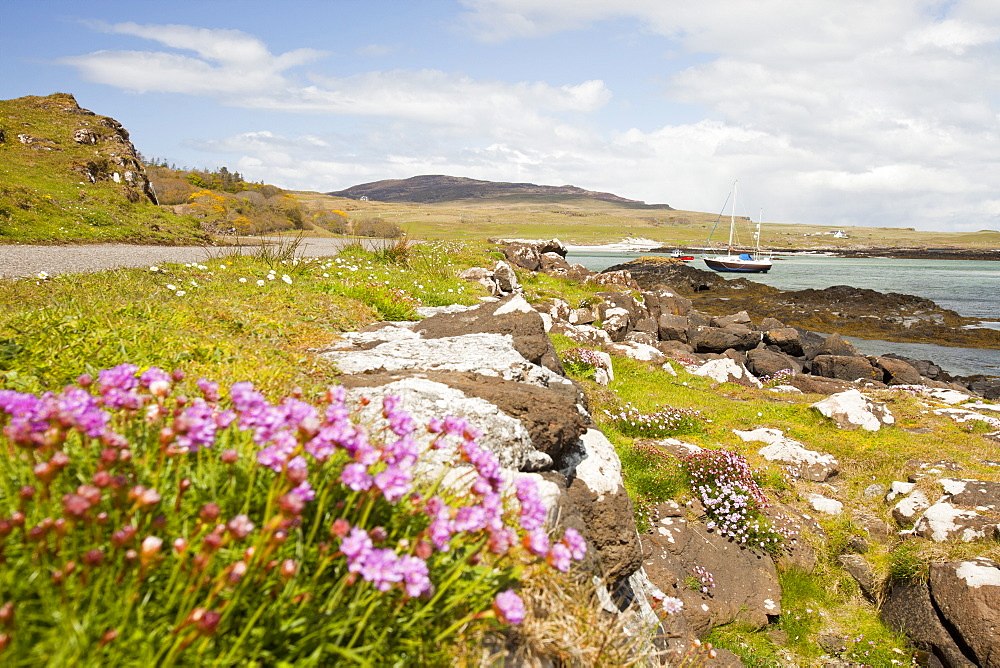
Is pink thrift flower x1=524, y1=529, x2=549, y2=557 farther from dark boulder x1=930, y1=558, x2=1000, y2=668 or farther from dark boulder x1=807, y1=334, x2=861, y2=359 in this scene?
dark boulder x1=807, y1=334, x2=861, y2=359

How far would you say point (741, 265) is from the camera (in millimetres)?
74375

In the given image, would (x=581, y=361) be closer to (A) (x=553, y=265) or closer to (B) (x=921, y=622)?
(B) (x=921, y=622)

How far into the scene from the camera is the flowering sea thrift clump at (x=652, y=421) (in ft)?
33.1

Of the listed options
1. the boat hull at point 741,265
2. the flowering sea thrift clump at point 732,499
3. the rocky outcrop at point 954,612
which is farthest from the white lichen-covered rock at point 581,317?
the boat hull at point 741,265

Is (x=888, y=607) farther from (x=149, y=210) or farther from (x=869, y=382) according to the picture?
(x=149, y=210)

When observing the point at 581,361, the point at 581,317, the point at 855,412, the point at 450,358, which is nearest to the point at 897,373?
the point at 855,412

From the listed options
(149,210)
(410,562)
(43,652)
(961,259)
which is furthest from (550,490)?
(961,259)

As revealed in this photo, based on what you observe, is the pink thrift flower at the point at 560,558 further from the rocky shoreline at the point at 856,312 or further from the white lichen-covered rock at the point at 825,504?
the rocky shoreline at the point at 856,312

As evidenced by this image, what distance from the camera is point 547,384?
623cm

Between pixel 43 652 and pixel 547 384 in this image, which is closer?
pixel 43 652

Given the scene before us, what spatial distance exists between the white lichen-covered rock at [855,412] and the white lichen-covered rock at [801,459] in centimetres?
237

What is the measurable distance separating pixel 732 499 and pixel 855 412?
6.50 m

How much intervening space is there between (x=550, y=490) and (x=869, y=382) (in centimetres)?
1935

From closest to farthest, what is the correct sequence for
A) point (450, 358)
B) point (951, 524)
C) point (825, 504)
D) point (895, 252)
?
point (450, 358) < point (951, 524) < point (825, 504) < point (895, 252)
